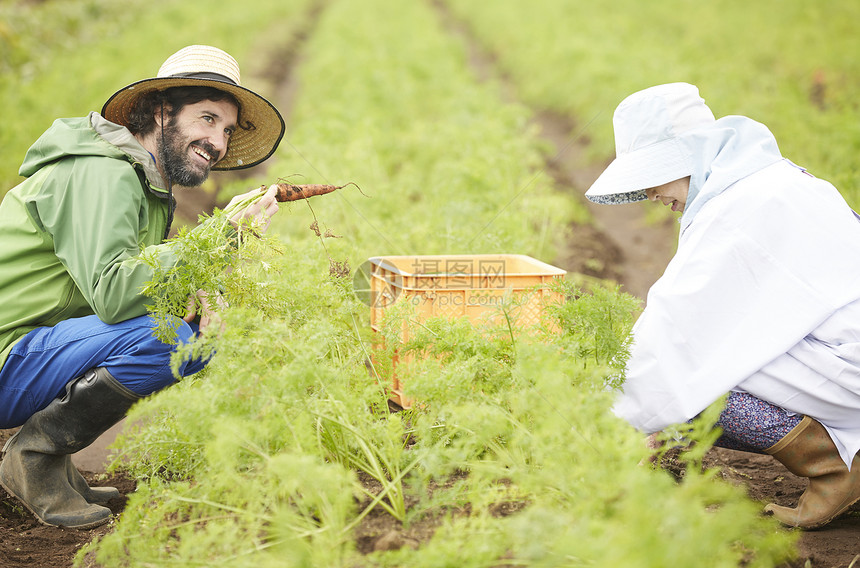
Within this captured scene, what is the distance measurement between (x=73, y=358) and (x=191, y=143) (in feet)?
3.10

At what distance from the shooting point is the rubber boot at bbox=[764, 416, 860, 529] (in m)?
A: 2.37

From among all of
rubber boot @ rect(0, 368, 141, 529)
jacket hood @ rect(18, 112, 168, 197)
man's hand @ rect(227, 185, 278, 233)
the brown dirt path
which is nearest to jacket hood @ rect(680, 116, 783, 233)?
the brown dirt path

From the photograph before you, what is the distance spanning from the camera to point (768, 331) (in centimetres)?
230

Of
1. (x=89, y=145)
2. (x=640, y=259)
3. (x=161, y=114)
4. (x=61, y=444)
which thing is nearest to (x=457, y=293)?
(x=161, y=114)

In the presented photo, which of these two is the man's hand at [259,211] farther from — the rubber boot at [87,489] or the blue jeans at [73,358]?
the rubber boot at [87,489]

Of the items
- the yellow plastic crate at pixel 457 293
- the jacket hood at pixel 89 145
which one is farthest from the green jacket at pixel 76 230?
the yellow plastic crate at pixel 457 293

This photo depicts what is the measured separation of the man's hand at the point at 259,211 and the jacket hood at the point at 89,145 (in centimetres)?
34

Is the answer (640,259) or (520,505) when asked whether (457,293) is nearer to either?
(520,505)

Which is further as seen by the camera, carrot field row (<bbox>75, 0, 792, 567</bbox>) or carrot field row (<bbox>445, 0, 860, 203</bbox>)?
carrot field row (<bbox>445, 0, 860, 203</bbox>)

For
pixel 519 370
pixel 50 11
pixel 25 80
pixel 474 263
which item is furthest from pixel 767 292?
pixel 50 11

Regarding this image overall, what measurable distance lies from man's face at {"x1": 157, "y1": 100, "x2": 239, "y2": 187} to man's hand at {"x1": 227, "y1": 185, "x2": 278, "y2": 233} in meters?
0.26

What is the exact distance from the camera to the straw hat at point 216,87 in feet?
9.19

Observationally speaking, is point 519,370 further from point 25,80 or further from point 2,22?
point 2,22

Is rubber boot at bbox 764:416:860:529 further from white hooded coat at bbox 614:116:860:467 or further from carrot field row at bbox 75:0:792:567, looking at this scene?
carrot field row at bbox 75:0:792:567
